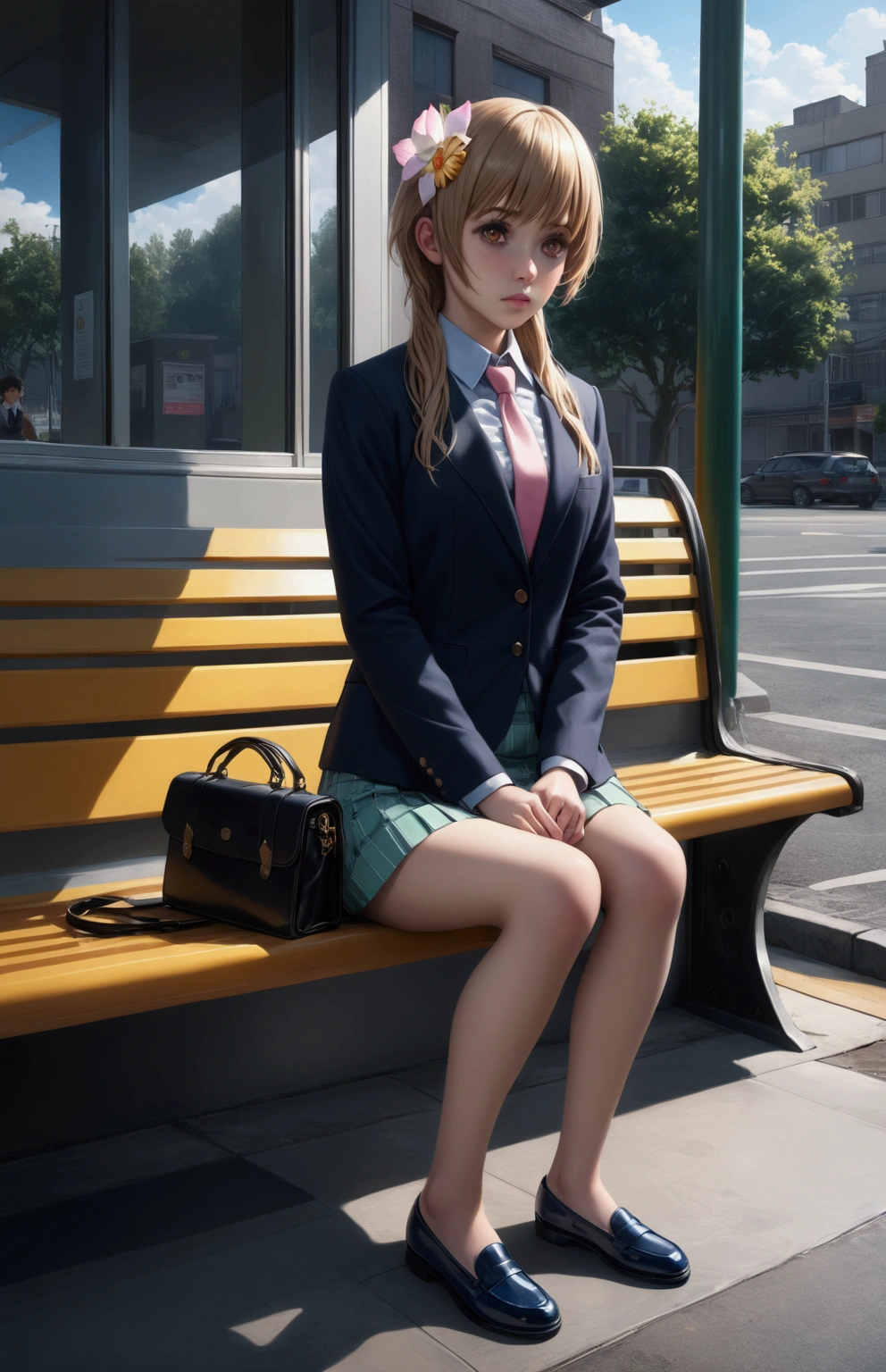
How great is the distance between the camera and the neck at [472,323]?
2.54 metres

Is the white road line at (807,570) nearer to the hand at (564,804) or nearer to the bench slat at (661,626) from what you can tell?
the bench slat at (661,626)

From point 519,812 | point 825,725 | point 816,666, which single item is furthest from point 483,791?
point 816,666

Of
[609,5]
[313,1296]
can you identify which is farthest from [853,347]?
[313,1296]

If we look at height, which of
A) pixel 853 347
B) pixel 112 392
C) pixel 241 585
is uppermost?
pixel 853 347

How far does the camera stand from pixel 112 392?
4324 millimetres

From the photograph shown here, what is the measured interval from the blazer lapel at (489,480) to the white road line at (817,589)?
13680 mm

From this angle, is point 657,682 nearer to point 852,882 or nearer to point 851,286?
point 852,882

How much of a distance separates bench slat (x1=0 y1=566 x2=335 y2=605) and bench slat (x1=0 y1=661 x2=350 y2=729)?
0.51 ft

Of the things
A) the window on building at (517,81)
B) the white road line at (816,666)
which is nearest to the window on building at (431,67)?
the window on building at (517,81)

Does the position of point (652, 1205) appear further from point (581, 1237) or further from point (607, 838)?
point (607, 838)

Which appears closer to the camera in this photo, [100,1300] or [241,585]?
[100,1300]

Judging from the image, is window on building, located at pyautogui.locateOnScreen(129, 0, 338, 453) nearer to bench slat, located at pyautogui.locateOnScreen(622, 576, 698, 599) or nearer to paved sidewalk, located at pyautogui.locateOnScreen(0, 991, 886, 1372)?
bench slat, located at pyautogui.locateOnScreen(622, 576, 698, 599)

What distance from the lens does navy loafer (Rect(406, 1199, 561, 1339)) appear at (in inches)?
83.0

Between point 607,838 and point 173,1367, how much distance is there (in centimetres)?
109
